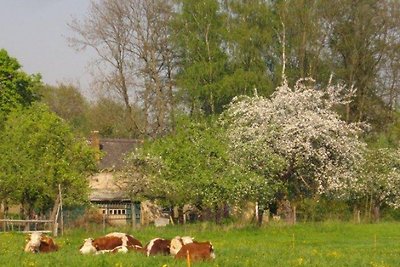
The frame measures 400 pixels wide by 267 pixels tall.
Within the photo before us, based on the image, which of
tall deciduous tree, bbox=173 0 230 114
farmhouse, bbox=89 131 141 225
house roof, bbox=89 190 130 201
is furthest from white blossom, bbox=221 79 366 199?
house roof, bbox=89 190 130 201

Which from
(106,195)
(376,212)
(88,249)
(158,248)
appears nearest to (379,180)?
(376,212)

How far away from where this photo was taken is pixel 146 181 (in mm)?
48688

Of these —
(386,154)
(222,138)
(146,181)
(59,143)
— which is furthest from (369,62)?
(59,143)

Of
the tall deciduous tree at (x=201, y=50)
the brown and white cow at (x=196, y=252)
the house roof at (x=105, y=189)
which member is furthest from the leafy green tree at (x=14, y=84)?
the brown and white cow at (x=196, y=252)

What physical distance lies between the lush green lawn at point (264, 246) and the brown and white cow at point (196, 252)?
34 centimetres

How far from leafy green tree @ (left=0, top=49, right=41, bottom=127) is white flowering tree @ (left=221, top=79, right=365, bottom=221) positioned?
18.2 metres

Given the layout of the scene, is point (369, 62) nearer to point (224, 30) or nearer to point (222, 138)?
point (224, 30)

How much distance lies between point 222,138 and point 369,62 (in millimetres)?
17074

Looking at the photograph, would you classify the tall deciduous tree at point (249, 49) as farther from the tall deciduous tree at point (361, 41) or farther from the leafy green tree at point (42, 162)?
the leafy green tree at point (42, 162)

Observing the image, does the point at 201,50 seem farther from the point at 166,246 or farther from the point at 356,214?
the point at 166,246

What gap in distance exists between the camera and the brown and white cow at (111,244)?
22391 mm

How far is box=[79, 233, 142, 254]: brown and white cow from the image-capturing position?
22391 mm

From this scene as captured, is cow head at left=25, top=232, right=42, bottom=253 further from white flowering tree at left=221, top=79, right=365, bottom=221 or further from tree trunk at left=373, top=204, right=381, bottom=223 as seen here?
tree trunk at left=373, top=204, right=381, bottom=223

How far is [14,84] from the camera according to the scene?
62531 millimetres
